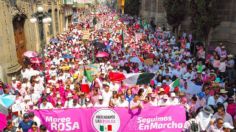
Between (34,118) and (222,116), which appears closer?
(222,116)

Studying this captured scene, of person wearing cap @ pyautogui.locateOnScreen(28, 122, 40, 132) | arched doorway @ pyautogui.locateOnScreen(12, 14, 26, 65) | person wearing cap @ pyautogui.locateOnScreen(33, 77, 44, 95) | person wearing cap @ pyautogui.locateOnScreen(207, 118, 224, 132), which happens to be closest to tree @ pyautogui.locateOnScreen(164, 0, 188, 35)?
arched doorway @ pyautogui.locateOnScreen(12, 14, 26, 65)

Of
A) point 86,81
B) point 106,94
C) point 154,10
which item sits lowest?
point 86,81

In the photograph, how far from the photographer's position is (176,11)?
23438 millimetres

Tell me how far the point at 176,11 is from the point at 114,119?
16.9 m

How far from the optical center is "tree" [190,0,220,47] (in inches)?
684

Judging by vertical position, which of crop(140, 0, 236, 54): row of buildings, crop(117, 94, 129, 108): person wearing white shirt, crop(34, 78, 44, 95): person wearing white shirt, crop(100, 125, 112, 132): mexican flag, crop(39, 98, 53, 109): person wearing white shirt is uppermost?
crop(140, 0, 236, 54): row of buildings

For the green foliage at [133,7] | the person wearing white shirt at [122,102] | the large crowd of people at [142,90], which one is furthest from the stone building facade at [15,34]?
the green foliage at [133,7]

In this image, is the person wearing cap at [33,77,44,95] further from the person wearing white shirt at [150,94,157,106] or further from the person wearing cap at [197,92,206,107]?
the person wearing cap at [197,92,206,107]

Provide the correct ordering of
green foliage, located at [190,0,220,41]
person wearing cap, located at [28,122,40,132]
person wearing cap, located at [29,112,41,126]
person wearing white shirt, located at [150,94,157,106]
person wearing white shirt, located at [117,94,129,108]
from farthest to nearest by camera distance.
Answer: green foliage, located at [190,0,220,41] < person wearing white shirt, located at [150,94,157,106] < person wearing white shirt, located at [117,94,129,108] < person wearing cap, located at [29,112,41,126] < person wearing cap, located at [28,122,40,132]

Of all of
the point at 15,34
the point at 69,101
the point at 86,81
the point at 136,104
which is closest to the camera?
the point at 136,104

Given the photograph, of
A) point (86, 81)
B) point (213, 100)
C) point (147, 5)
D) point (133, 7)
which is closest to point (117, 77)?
point (86, 81)

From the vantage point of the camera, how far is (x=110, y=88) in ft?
34.9

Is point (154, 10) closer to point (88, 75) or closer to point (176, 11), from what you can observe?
point (176, 11)

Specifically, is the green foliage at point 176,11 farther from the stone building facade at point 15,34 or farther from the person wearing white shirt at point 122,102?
the person wearing white shirt at point 122,102
